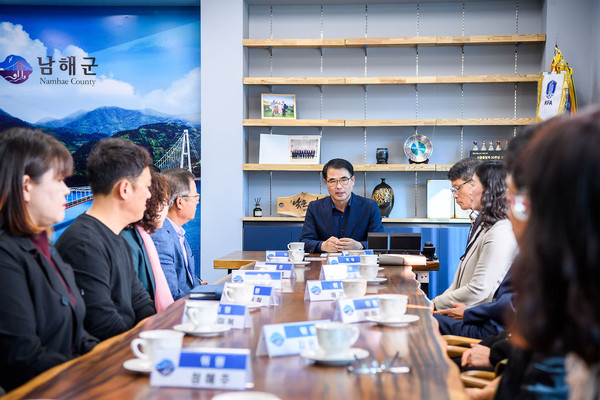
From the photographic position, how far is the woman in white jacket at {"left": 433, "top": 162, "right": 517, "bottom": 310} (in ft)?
9.75

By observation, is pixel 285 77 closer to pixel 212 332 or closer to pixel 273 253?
pixel 273 253

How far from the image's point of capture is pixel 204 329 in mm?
1695

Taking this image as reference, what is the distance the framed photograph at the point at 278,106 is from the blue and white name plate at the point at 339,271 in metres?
3.77

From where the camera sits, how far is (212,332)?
1.67 meters

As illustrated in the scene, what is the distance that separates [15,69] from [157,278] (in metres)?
4.96

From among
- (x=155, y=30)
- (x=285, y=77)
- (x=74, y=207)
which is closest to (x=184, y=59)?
(x=155, y=30)

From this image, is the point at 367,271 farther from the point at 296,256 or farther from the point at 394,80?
the point at 394,80

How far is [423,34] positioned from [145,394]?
232 inches

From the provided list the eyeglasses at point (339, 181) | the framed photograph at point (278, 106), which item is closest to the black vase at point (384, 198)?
the framed photograph at point (278, 106)

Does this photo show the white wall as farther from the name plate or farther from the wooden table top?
the name plate

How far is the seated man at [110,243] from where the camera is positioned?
2.15 m

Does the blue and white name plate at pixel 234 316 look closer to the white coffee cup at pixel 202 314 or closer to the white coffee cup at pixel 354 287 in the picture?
the white coffee cup at pixel 202 314

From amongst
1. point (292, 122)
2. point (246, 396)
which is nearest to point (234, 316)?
point (246, 396)

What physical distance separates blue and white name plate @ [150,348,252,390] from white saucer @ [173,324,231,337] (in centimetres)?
41
